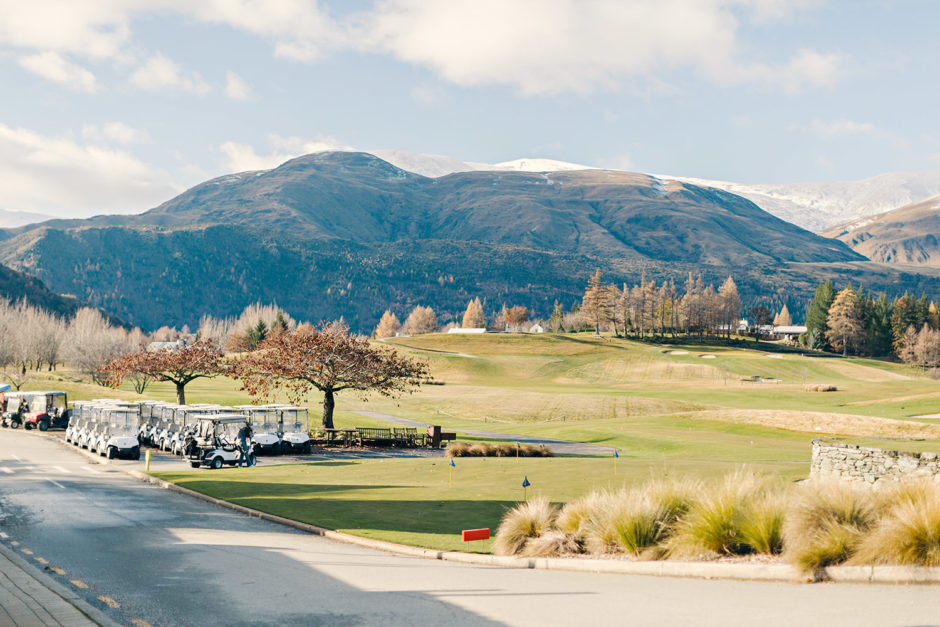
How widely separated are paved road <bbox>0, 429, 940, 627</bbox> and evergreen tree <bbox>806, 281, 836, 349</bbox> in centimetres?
16153

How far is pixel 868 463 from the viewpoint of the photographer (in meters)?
22.9

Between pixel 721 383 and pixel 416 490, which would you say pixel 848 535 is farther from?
pixel 721 383

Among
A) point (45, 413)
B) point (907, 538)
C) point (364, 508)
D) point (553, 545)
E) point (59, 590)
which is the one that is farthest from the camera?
point (45, 413)

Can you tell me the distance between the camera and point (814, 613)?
939 cm

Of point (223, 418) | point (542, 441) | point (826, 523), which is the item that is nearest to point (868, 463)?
point (826, 523)

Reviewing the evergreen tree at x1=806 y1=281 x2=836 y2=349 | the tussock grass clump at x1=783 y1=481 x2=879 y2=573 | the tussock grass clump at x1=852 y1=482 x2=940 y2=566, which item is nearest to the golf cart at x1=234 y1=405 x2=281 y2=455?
the tussock grass clump at x1=783 y1=481 x2=879 y2=573

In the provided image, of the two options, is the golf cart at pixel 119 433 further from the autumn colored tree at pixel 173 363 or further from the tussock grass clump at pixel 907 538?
the tussock grass clump at pixel 907 538

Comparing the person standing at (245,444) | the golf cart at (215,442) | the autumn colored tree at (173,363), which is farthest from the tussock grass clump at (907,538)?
the autumn colored tree at (173,363)

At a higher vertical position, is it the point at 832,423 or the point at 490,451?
the point at 832,423

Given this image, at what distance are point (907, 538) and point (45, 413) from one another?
5988 cm

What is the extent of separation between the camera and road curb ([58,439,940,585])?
417 inches

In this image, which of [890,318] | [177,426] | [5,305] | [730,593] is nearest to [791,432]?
[177,426]

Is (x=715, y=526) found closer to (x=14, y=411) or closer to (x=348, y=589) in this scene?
(x=348, y=589)

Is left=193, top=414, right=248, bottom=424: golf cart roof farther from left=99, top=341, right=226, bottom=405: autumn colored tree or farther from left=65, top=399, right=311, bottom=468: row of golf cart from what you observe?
left=99, top=341, right=226, bottom=405: autumn colored tree
